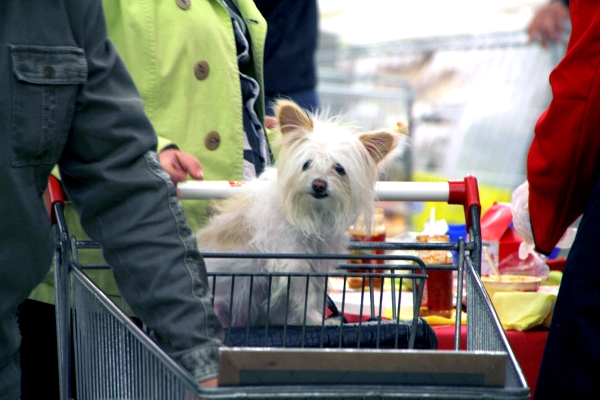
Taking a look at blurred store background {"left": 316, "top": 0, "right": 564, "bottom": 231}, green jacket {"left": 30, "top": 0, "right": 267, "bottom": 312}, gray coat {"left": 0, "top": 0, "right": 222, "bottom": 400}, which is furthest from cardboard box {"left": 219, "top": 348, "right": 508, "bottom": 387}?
blurred store background {"left": 316, "top": 0, "right": 564, "bottom": 231}

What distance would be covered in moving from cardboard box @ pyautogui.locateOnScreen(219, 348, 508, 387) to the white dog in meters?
1.01

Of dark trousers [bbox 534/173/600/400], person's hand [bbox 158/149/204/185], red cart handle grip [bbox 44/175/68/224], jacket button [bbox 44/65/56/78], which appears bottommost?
dark trousers [bbox 534/173/600/400]

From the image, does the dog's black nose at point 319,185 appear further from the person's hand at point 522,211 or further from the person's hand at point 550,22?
the person's hand at point 550,22

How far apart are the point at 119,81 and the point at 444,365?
702 millimetres

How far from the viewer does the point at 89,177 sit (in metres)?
1.27

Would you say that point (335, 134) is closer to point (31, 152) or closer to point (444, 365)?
point (31, 152)

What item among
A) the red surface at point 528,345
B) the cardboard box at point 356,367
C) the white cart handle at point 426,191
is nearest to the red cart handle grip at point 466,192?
the white cart handle at point 426,191

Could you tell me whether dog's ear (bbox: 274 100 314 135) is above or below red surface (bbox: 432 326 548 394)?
above

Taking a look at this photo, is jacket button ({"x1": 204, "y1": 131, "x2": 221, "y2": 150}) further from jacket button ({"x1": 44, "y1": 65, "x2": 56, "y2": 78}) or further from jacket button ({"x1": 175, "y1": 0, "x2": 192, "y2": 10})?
jacket button ({"x1": 44, "y1": 65, "x2": 56, "y2": 78})

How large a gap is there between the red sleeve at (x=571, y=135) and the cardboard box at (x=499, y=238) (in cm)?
73

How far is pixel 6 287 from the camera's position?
122 centimetres

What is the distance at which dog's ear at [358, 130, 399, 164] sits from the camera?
221 centimetres

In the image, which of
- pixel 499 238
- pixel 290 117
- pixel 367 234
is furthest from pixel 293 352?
pixel 499 238

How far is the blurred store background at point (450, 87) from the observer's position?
18.0 ft
